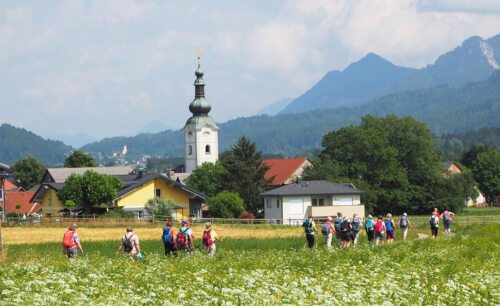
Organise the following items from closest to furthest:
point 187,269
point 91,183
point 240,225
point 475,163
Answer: point 187,269 < point 240,225 < point 91,183 < point 475,163

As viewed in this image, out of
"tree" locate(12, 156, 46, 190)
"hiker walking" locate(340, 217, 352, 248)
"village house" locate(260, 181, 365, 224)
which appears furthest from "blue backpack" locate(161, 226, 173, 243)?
"tree" locate(12, 156, 46, 190)

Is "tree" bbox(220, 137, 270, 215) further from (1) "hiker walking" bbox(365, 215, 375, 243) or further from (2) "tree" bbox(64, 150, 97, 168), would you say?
(1) "hiker walking" bbox(365, 215, 375, 243)

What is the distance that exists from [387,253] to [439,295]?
1253 cm

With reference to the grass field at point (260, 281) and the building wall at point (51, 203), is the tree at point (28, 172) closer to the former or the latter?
the building wall at point (51, 203)

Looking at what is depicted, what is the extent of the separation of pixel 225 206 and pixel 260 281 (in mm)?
63966

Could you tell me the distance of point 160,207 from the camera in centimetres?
7994

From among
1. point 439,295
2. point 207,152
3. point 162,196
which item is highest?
point 207,152

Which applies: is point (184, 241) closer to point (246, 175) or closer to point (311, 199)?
point (311, 199)

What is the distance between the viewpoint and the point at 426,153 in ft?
317

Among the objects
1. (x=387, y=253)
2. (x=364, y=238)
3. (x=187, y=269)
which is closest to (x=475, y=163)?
(x=364, y=238)

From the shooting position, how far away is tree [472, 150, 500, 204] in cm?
13238

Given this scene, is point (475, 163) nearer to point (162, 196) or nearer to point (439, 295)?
point (162, 196)

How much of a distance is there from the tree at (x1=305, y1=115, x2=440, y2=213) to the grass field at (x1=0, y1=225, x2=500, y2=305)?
65.4 m

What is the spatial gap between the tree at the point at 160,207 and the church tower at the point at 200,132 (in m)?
63.7
